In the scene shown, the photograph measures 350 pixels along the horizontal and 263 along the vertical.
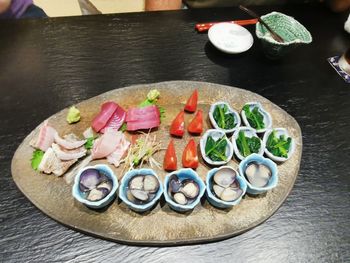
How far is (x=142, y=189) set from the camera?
1455 millimetres

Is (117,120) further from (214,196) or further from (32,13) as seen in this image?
(32,13)

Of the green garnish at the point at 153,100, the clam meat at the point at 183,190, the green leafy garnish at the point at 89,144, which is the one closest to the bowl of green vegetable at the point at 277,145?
the clam meat at the point at 183,190

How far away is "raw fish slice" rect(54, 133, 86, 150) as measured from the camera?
1.59 metres

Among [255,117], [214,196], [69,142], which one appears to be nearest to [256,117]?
[255,117]

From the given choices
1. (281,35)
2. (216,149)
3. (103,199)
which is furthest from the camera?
(281,35)

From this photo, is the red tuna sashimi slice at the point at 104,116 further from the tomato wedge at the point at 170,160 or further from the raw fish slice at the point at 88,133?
the tomato wedge at the point at 170,160

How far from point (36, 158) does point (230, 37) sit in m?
1.39

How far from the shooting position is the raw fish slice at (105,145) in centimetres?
159

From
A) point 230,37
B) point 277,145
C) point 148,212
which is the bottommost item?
point 148,212

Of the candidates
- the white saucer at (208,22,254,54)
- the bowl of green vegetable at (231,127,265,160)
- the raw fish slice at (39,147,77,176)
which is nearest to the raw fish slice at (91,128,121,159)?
the raw fish slice at (39,147,77,176)

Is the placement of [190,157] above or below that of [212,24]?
below

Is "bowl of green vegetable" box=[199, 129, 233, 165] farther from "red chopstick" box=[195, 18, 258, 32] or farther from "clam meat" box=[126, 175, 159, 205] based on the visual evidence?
"red chopstick" box=[195, 18, 258, 32]

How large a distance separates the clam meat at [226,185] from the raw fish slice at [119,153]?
0.46 metres

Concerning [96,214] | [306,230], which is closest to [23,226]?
[96,214]
